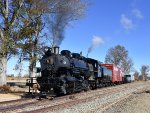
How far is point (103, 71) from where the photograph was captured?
1497 inches

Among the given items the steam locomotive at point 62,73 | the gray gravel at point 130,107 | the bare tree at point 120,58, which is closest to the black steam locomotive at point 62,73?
the steam locomotive at point 62,73

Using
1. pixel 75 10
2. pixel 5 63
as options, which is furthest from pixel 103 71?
pixel 5 63

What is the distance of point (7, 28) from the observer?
3127 cm

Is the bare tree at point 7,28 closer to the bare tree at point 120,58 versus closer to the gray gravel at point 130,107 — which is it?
the gray gravel at point 130,107

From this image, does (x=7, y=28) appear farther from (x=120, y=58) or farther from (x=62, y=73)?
(x=120, y=58)

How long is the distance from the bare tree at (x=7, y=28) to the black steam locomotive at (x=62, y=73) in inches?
217

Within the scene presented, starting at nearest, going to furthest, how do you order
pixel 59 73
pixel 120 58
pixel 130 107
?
pixel 130 107 < pixel 59 73 < pixel 120 58

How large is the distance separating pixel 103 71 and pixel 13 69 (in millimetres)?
9924

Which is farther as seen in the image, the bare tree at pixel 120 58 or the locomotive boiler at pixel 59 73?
the bare tree at pixel 120 58

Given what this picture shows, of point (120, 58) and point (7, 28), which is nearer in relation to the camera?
point (7, 28)

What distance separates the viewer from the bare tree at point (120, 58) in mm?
119938

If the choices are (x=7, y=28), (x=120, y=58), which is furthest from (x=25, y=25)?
(x=120, y=58)

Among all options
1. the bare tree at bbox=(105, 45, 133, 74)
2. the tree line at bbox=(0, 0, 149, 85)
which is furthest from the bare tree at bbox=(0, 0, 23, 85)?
the bare tree at bbox=(105, 45, 133, 74)

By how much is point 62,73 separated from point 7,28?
351 inches
